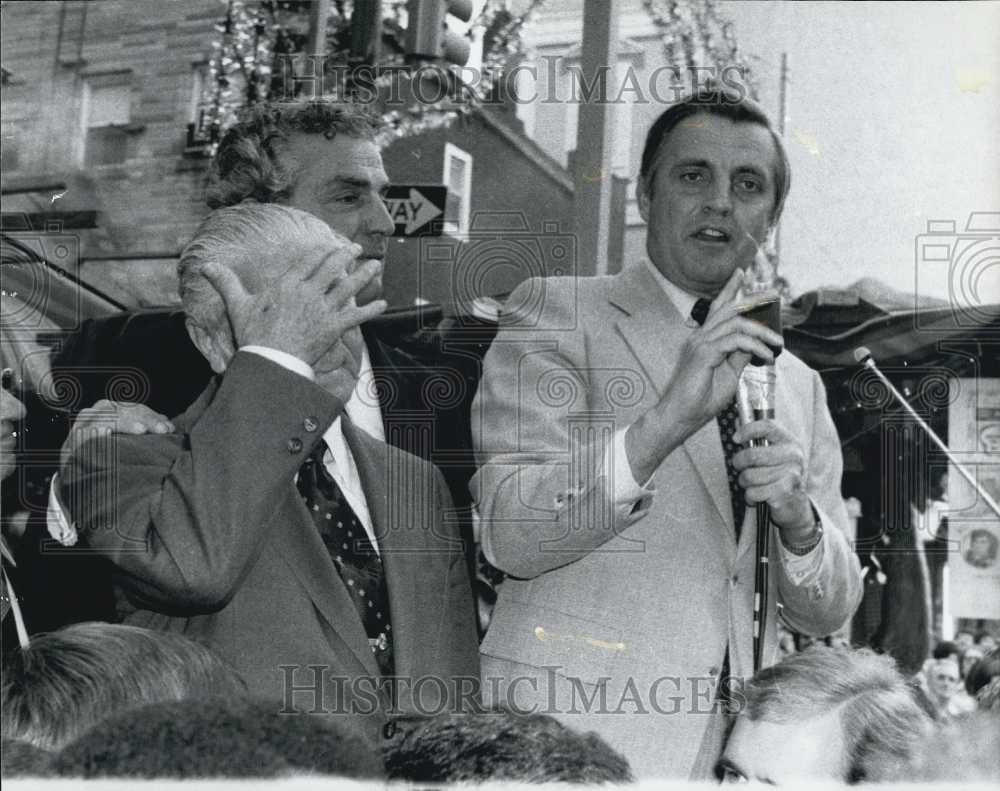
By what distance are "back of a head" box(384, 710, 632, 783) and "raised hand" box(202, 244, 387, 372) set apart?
24.5 inches

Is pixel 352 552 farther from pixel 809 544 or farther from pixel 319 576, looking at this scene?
pixel 809 544

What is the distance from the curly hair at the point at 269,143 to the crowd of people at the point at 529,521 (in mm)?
38

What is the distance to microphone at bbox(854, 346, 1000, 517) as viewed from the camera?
2451 millimetres

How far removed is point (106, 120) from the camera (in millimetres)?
2879

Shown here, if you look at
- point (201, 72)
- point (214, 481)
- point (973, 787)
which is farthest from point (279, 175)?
point (973, 787)

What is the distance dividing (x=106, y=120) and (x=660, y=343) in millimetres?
1533

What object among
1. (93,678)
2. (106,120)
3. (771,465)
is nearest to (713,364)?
(771,465)

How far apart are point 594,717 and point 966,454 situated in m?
1.12

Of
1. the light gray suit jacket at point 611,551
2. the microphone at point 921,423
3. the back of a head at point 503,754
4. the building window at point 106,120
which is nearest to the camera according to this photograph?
the back of a head at point 503,754

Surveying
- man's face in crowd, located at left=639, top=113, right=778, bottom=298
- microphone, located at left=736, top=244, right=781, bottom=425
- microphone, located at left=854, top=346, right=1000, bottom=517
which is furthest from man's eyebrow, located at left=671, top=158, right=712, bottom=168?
microphone, located at left=854, top=346, right=1000, bottom=517

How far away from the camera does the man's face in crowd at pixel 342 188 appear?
2293 mm

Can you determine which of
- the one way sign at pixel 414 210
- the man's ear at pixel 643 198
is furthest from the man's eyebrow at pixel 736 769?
the one way sign at pixel 414 210

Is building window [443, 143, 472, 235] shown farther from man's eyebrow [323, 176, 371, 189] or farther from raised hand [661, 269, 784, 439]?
raised hand [661, 269, 784, 439]

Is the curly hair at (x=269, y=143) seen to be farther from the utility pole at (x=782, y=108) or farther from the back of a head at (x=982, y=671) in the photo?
the back of a head at (x=982, y=671)
